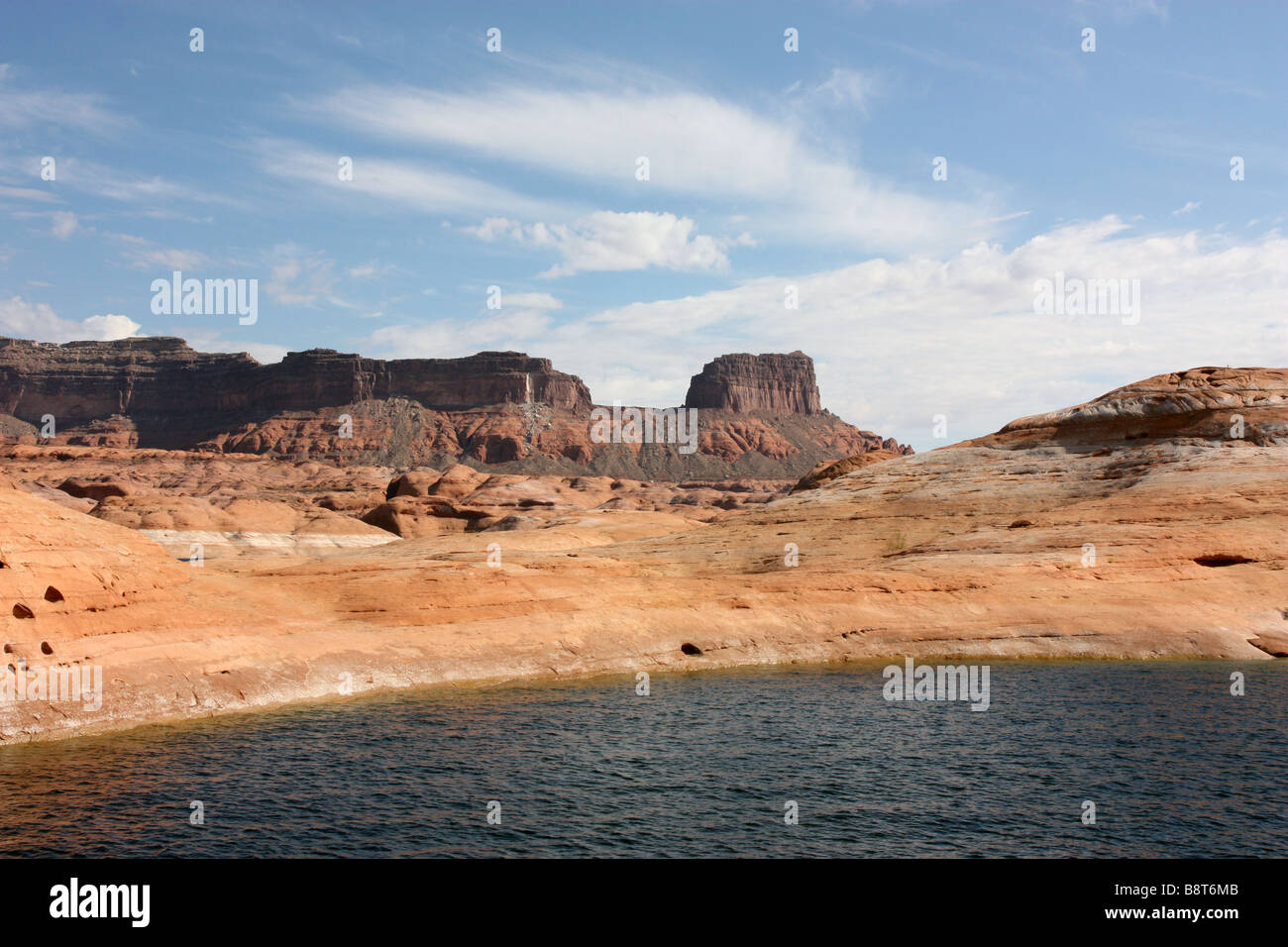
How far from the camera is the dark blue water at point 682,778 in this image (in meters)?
17.2

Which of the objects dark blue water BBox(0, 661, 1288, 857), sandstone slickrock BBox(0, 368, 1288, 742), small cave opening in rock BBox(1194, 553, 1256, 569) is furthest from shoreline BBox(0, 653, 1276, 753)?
small cave opening in rock BBox(1194, 553, 1256, 569)

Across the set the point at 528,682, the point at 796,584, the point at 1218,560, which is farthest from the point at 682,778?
the point at 1218,560

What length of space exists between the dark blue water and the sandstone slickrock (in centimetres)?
313

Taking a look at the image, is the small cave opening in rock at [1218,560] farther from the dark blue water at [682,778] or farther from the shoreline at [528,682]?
the dark blue water at [682,778]

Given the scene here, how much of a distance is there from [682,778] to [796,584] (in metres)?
23.0

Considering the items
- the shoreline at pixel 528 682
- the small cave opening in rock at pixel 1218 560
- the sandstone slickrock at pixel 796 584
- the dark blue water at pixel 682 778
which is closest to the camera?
the dark blue water at pixel 682 778

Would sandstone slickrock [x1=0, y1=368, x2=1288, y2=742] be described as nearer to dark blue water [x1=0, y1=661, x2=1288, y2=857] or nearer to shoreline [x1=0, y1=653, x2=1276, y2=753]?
shoreline [x1=0, y1=653, x2=1276, y2=753]

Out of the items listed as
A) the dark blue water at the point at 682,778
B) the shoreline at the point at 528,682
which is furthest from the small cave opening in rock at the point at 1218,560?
the dark blue water at the point at 682,778

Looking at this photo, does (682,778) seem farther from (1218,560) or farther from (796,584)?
(1218,560)

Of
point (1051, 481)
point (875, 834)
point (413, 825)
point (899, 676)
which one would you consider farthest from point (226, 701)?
point (1051, 481)

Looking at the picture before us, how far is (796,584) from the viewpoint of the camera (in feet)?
143

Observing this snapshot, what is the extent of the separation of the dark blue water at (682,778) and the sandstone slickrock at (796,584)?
10.3 ft
